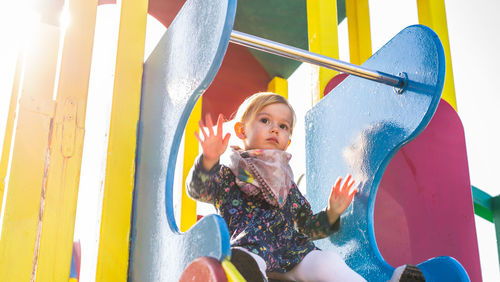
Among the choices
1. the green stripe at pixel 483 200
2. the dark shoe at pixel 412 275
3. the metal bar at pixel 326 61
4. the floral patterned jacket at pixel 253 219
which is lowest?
the dark shoe at pixel 412 275

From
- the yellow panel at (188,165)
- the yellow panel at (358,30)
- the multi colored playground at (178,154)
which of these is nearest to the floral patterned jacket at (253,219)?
the multi colored playground at (178,154)

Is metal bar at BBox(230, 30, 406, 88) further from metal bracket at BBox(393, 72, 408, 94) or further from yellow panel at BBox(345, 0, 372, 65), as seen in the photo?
yellow panel at BBox(345, 0, 372, 65)

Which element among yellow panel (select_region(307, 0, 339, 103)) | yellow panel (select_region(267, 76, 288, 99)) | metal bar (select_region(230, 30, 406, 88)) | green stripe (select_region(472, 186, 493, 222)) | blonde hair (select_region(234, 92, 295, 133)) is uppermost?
yellow panel (select_region(267, 76, 288, 99))

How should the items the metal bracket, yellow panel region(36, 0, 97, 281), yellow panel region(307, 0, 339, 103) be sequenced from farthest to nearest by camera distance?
yellow panel region(307, 0, 339, 103)
the metal bracket
yellow panel region(36, 0, 97, 281)

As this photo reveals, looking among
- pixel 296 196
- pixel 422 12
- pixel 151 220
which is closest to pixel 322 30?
pixel 422 12

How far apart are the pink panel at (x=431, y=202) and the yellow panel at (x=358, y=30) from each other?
2.74ft

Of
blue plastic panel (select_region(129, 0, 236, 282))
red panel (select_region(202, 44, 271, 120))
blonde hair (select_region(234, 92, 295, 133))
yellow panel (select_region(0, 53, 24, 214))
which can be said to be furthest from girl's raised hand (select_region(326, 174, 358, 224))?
red panel (select_region(202, 44, 271, 120))

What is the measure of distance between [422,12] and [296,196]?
113 centimetres

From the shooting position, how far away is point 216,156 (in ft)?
3.85

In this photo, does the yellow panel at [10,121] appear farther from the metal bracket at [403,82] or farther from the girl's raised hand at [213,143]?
the metal bracket at [403,82]

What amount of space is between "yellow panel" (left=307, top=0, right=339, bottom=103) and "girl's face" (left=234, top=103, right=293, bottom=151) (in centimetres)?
43

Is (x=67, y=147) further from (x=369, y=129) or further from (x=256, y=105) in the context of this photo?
(x=369, y=129)

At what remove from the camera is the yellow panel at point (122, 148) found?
49.3 inches

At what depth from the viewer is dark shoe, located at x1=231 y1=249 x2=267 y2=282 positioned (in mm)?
979
